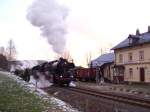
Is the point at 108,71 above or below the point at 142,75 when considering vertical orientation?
above

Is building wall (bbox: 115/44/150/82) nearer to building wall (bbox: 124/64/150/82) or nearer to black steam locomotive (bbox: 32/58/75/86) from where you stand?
building wall (bbox: 124/64/150/82)

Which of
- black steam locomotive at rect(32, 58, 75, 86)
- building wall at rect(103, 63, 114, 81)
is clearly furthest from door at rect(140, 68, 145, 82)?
black steam locomotive at rect(32, 58, 75, 86)

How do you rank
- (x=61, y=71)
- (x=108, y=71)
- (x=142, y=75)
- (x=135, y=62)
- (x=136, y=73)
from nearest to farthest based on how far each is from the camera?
(x=61, y=71) → (x=142, y=75) → (x=136, y=73) → (x=135, y=62) → (x=108, y=71)

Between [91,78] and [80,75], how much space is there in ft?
6.48

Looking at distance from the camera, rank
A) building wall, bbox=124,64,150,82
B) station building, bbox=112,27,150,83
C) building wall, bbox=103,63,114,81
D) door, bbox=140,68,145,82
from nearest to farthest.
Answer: building wall, bbox=124,64,150,82, station building, bbox=112,27,150,83, door, bbox=140,68,145,82, building wall, bbox=103,63,114,81

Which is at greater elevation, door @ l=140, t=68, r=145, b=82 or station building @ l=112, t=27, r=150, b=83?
station building @ l=112, t=27, r=150, b=83

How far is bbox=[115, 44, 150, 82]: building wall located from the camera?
1810 inches

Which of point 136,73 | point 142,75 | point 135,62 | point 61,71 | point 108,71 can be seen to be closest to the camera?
point 61,71

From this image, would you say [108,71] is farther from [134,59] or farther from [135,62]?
[135,62]

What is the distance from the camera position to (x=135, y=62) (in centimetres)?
4934

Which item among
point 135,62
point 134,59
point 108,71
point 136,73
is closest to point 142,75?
point 136,73

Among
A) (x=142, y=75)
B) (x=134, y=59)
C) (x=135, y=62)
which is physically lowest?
(x=142, y=75)

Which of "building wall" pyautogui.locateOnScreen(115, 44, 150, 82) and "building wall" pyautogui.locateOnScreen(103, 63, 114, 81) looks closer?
"building wall" pyautogui.locateOnScreen(115, 44, 150, 82)

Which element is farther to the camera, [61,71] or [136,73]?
[136,73]
